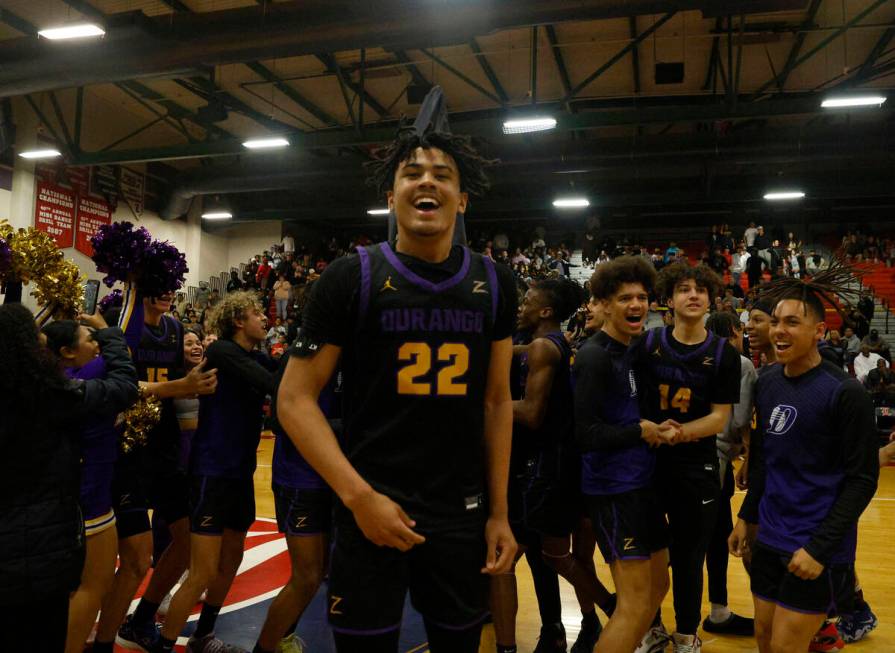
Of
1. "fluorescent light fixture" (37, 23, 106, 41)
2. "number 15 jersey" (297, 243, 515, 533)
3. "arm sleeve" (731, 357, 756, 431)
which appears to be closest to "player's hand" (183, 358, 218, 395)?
"number 15 jersey" (297, 243, 515, 533)

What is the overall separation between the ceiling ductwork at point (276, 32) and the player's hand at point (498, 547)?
29.0 ft

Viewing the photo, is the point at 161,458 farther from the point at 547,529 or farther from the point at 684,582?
the point at 684,582

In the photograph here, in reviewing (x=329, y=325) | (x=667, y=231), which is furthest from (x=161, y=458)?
(x=667, y=231)

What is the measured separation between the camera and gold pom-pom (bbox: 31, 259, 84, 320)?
2.88 m

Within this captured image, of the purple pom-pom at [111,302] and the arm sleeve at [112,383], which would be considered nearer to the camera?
the arm sleeve at [112,383]

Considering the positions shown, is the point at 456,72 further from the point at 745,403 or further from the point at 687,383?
the point at 687,383

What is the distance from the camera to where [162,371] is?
4109 mm

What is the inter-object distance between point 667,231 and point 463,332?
25.2 meters

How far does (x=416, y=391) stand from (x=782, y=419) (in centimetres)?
→ 168

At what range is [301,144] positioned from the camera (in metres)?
14.7

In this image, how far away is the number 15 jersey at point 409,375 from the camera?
1.81 m

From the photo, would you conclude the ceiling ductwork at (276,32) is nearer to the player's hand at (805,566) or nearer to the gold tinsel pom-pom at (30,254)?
the gold tinsel pom-pom at (30,254)

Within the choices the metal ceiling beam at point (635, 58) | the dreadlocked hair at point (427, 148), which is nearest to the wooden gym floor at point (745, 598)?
the dreadlocked hair at point (427, 148)

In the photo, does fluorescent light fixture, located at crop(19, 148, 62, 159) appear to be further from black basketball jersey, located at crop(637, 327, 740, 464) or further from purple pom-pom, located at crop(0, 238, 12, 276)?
black basketball jersey, located at crop(637, 327, 740, 464)
